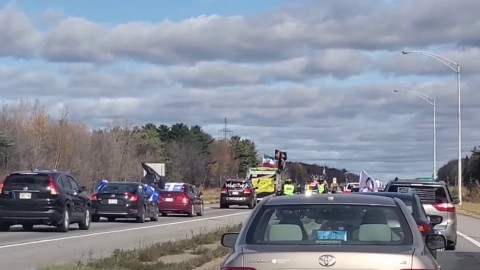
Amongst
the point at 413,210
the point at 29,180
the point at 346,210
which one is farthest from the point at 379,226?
the point at 29,180

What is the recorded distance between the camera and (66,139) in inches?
3012

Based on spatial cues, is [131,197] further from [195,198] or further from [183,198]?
[195,198]

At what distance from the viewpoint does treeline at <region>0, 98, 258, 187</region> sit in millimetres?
69312

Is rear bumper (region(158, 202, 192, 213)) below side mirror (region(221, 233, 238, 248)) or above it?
below

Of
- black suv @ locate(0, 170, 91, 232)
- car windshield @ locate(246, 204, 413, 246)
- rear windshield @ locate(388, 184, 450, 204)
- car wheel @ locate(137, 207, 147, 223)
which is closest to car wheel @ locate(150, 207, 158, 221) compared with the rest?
car wheel @ locate(137, 207, 147, 223)

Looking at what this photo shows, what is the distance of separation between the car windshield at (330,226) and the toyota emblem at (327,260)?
1.47 feet

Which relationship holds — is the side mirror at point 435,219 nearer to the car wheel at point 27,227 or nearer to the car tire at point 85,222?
the car tire at point 85,222

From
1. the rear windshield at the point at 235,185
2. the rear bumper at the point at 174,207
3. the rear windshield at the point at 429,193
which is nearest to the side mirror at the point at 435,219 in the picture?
the rear windshield at the point at 429,193

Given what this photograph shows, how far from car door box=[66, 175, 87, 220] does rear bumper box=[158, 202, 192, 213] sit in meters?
12.6

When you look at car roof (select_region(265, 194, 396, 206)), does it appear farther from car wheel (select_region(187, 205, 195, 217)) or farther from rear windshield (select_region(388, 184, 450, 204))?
car wheel (select_region(187, 205, 195, 217))

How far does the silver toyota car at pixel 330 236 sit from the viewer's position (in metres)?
6.94

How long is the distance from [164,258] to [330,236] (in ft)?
33.1

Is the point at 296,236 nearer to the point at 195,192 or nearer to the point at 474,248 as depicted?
the point at 474,248

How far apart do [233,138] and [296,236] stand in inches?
5662
